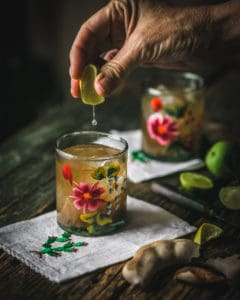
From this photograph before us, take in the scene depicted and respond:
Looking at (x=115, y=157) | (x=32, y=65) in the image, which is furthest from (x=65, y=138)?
(x=32, y=65)

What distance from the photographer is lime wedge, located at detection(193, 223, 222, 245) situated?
1078mm

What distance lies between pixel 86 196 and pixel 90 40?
0.54 metres

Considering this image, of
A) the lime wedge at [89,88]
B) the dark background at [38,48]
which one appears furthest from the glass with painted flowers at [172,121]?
the dark background at [38,48]

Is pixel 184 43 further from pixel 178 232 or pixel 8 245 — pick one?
pixel 8 245

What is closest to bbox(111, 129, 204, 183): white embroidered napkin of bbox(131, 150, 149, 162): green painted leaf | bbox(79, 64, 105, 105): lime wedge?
bbox(131, 150, 149, 162): green painted leaf

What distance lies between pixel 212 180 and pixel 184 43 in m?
0.40

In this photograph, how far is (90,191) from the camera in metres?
1.09

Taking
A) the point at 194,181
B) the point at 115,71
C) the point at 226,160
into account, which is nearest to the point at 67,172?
the point at 115,71

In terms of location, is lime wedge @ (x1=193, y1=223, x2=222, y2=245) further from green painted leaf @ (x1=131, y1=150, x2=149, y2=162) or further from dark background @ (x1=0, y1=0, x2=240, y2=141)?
dark background @ (x1=0, y1=0, x2=240, y2=141)

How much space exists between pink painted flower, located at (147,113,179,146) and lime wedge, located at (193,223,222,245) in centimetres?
47

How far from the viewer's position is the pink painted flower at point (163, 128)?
153 centimetres

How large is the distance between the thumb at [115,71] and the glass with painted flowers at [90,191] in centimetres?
16

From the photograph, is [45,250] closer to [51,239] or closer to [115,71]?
[51,239]

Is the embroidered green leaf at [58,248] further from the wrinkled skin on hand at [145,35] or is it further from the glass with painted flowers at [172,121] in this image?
the glass with painted flowers at [172,121]
